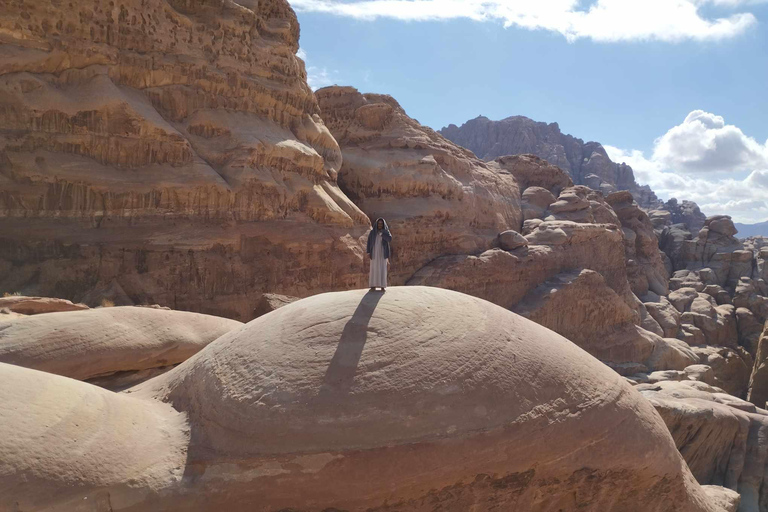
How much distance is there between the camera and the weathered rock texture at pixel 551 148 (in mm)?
70125

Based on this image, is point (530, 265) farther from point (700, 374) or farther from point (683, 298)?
point (683, 298)

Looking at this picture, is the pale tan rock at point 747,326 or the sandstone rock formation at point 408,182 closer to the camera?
the sandstone rock formation at point 408,182

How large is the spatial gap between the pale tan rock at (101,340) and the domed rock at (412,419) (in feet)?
4.09

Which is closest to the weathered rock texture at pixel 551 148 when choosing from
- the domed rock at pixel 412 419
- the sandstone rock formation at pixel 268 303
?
the sandstone rock formation at pixel 268 303

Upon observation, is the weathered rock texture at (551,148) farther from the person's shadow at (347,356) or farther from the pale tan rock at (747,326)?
the person's shadow at (347,356)

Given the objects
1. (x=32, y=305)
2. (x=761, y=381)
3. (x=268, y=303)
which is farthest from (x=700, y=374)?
(x=32, y=305)

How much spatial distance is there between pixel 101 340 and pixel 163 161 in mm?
7076

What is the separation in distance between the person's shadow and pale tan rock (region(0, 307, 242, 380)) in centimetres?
297

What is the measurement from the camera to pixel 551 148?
7088cm

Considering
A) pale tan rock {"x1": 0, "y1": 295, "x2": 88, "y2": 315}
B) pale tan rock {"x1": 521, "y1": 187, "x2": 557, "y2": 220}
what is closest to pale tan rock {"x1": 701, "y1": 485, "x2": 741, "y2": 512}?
→ pale tan rock {"x1": 0, "y1": 295, "x2": 88, "y2": 315}

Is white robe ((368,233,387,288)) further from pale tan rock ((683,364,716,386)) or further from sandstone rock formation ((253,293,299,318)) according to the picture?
pale tan rock ((683,364,716,386))

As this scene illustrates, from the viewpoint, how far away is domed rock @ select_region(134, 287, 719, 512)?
4012 millimetres

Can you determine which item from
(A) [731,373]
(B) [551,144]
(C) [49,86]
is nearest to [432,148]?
(C) [49,86]

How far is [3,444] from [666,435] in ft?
17.5
